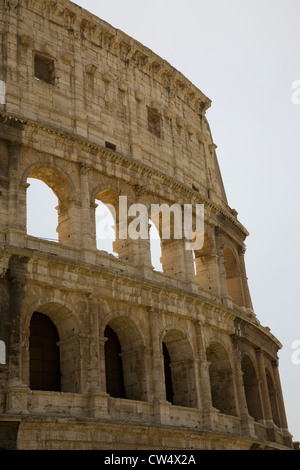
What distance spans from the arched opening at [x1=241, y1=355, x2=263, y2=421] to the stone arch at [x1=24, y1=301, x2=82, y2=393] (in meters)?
9.03

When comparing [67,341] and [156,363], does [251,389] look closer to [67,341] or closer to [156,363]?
[156,363]

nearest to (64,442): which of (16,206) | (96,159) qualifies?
(16,206)

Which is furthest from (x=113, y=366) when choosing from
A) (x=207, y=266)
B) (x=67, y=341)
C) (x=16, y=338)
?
(x=207, y=266)

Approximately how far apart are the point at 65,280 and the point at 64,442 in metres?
4.36

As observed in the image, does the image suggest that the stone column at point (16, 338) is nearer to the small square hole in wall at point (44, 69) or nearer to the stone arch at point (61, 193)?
the stone arch at point (61, 193)

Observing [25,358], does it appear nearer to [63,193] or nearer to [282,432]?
[63,193]

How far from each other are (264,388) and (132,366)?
7.44m

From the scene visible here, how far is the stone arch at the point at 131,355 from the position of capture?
67.4ft

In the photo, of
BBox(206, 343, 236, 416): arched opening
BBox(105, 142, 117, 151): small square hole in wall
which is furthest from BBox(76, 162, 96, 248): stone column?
BBox(206, 343, 236, 416): arched opening

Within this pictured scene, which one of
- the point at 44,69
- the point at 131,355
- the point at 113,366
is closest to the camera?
the point at 131,355

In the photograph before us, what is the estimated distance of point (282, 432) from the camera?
90.7 feet

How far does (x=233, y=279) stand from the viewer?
1128 inches

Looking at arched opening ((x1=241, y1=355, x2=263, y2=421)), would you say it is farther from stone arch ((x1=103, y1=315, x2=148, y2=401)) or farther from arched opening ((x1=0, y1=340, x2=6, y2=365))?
arched opening ((x1=0, y1=340, x2=6, y2=365))
